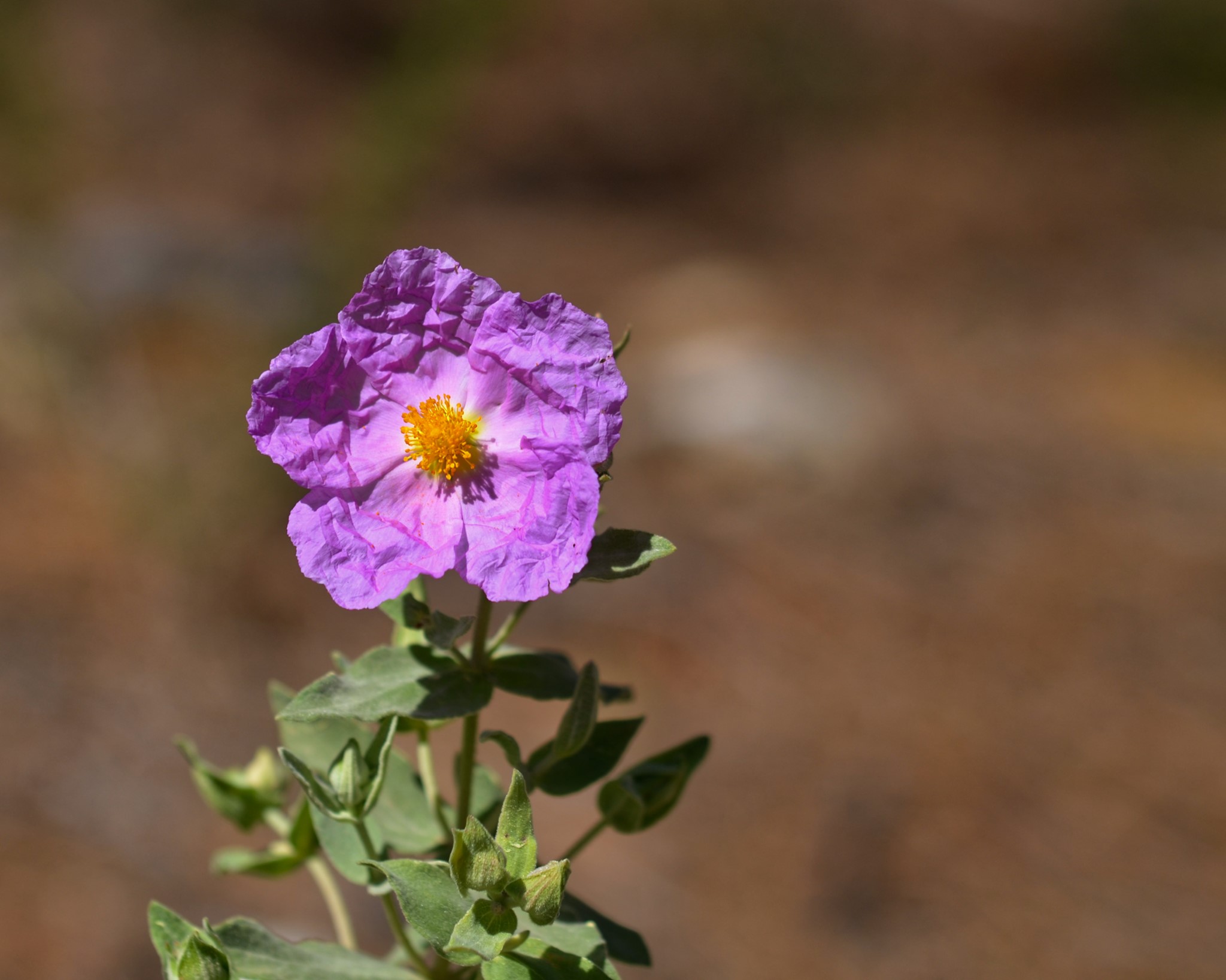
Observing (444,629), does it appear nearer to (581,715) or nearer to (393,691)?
(393,691)

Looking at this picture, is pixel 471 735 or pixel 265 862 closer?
pixel 471 735

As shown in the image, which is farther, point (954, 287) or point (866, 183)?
point (866, 183)

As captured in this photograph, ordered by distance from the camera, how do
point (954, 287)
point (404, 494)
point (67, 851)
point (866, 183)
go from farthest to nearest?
point (866, 183) < point (954, 287) < point (67, 851) < point (404, 494)

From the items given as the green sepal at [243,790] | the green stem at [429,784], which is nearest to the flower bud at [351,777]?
the green stem at [429,784]

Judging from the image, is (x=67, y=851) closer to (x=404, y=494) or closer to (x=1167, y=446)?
(x=404, y=494)

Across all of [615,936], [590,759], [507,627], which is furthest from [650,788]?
[507,627]

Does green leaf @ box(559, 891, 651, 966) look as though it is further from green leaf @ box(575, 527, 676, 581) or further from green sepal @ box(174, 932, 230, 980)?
green leaf @ box(575, 527, 676, 581)

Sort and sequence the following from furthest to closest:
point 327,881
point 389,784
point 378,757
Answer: point 327,881 < point 389,784 < point 378,757

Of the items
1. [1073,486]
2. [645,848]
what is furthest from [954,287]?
[645,848]
